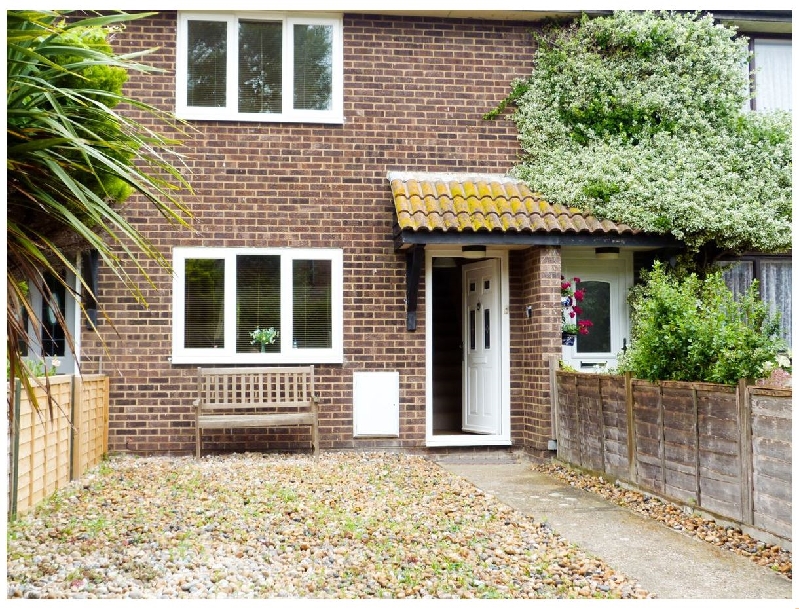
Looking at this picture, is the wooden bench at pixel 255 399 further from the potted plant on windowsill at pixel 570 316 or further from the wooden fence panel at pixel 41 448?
the potted plant on windowsill at pixel 570 316

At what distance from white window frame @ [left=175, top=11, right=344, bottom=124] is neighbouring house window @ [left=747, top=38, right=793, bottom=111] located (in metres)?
5.27

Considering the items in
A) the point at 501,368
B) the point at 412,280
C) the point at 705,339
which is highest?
the point at 412,280

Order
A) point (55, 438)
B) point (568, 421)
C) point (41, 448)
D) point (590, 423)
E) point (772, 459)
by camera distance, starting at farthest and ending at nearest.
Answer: point (568, 421), point (590, 423), point (55, 438), point (41, 448), point (772, 459)

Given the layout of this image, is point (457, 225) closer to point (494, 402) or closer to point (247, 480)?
point (494, 402)

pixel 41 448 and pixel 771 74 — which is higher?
pixel 771 74

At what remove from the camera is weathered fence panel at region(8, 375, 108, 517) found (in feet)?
20.3

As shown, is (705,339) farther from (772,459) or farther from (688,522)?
(688,522)

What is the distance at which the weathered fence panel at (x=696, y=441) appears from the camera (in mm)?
5484

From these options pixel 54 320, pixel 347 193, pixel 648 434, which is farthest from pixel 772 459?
pixel 54 320

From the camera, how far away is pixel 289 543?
18.6 ft

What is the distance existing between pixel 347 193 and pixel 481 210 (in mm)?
1726

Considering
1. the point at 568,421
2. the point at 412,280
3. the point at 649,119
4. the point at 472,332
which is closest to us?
the point at 568,421

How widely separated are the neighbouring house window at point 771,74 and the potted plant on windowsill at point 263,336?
21.9ft

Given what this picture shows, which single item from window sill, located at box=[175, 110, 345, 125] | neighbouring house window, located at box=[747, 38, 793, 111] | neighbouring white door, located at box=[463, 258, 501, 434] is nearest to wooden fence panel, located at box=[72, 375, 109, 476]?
window sill, located at box=[175, 110, 345, 125]
